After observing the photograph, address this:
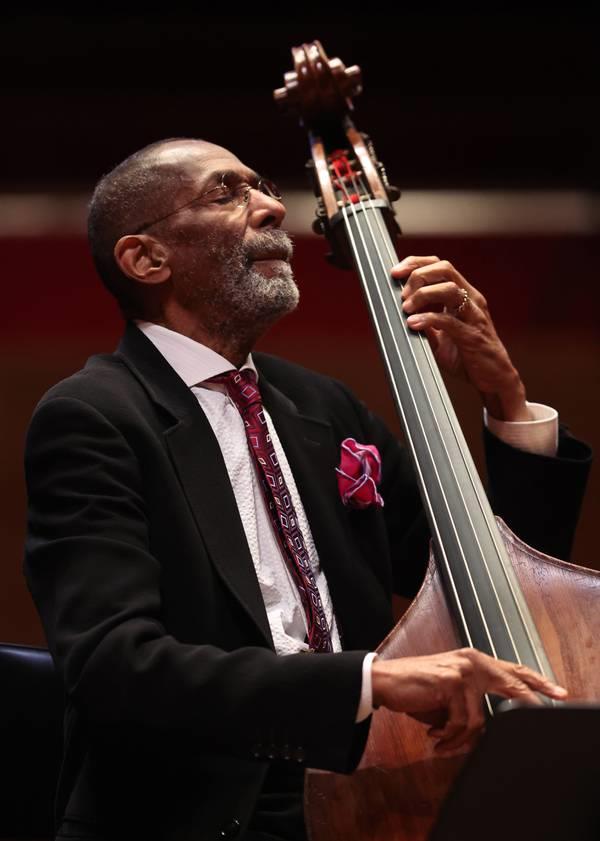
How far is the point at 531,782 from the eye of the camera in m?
0.87

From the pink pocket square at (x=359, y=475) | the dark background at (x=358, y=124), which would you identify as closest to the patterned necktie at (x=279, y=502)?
the pink pocket square at (x=359, y=475)

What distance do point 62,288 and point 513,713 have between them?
199 centimetres

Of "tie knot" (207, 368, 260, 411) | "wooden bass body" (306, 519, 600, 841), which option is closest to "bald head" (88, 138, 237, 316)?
"tie knot" (207, 368, 260, 411)

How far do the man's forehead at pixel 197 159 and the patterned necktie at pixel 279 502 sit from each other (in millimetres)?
365

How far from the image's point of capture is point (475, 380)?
1.70 meters

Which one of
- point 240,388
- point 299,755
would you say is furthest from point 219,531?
point 299,755

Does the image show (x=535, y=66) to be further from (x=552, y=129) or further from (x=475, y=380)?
(x=475, y=380)

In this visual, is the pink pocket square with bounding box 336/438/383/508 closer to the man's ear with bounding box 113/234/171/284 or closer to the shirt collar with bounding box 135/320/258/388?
the shirt collar with bounding box 135/320/258/388

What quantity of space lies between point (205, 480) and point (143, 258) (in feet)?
1.58

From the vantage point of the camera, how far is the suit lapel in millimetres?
1463

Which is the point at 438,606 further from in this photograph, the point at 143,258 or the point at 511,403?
the point at 143,258

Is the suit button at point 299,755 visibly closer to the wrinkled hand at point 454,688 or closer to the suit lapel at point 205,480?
the wrinkled hand at point 454,688

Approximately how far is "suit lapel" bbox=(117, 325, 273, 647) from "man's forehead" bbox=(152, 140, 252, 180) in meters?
0.35

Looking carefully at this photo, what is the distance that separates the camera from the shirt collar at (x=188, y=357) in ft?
5.57
